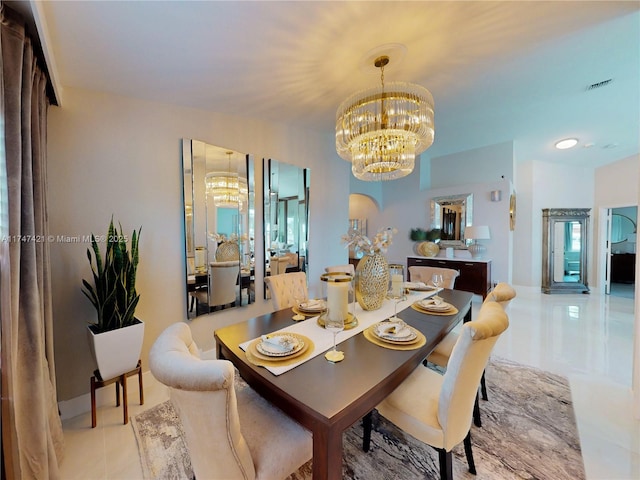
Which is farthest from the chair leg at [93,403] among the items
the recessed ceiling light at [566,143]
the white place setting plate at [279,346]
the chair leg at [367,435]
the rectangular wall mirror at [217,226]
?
the recessed ceiling light at [566,143]

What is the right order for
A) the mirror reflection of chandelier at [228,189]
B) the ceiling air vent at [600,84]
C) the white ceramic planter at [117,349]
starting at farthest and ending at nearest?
the mirror reflection of chandelier at [228,189] → the ceiling air vent at [600,84] → the white ceramic planter at [117,349]

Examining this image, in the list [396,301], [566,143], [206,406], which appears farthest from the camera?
[566,143]

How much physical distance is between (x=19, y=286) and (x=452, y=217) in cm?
568

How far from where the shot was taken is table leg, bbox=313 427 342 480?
2.81 ft

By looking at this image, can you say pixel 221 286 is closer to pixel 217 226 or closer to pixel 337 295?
pixel 217 226

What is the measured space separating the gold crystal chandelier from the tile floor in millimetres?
2355

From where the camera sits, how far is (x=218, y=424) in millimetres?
838

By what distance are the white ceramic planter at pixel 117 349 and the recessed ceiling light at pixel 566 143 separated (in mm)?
6395

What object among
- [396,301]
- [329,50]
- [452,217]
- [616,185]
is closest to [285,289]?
[396,301]

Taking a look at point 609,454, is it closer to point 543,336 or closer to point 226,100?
point 543,336

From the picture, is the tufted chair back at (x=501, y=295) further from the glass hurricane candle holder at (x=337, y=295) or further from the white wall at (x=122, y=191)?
the white wall at (x=122, y=191)

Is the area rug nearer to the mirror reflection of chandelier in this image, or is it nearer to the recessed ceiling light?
the mirror reflection of chandelier

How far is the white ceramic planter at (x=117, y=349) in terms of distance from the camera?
1.70m

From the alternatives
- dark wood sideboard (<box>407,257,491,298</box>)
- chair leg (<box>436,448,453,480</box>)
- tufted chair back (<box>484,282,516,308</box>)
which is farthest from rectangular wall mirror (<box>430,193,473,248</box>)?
chair leg (<box>436,448,453,480</box>)
